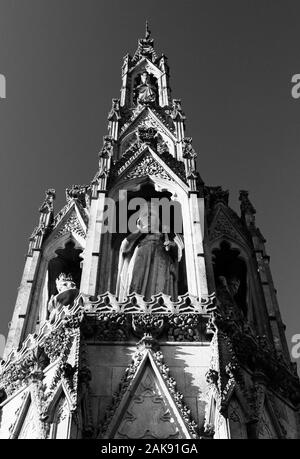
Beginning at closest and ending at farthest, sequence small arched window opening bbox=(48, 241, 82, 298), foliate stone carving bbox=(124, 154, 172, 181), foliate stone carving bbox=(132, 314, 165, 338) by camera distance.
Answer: foliate stone carving bbox=(132, 314, 165, 338)
small arched window opening bbox=(48, 241, 82, 298)
foliate stone carving bbox=(124, 154, 172, 181)

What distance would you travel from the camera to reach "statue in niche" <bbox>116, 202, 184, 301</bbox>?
1484cm

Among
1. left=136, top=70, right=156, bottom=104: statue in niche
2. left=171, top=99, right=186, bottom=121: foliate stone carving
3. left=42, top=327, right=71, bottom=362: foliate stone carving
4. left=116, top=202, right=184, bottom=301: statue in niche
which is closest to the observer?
left=42, top=327, right=71, bottom=362: foliate stone carving

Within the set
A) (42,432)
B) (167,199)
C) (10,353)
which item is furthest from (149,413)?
(167,199)

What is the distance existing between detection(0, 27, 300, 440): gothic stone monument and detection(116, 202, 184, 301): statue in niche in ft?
0.11

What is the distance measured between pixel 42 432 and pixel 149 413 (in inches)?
66.7

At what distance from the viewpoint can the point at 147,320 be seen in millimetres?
12930

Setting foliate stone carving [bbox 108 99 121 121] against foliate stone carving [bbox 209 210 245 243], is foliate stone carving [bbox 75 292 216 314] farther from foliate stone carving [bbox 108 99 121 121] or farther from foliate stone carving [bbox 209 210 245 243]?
foliate stone carving [bbox 108 99 121 121]

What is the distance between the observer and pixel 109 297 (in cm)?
1352

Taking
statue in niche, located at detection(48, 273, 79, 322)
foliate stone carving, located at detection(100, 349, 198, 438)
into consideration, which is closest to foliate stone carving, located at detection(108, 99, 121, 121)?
statue in niche, located at detection(48, 273, 79, 322)

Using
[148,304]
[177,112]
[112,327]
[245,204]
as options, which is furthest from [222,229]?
[112,327]

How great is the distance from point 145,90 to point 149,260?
11221mm

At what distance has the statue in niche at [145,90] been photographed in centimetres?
2375

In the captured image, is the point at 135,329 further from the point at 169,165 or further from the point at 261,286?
the point at 169,165

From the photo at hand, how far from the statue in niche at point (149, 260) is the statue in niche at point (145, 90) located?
7.20 metres
